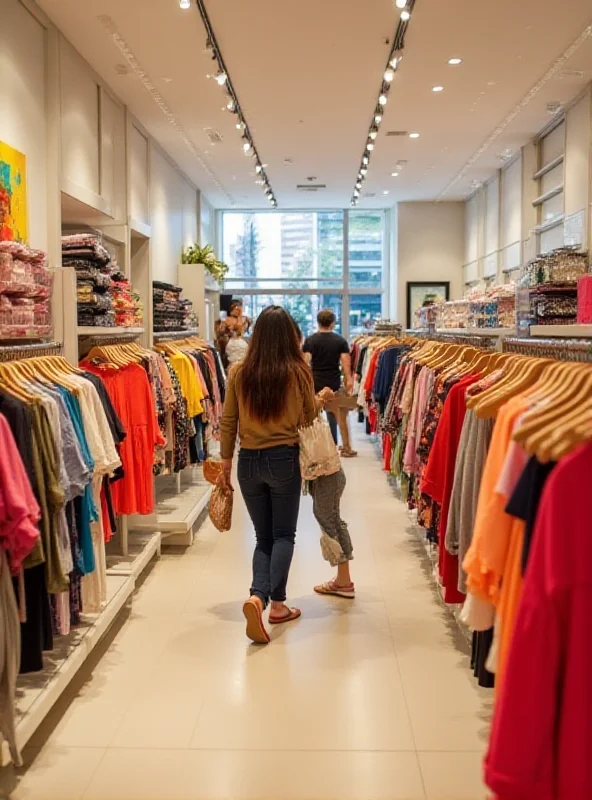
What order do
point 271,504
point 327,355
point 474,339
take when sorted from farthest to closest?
point 327,355, point 474,339, point 271,504

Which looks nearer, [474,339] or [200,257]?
[474,339]

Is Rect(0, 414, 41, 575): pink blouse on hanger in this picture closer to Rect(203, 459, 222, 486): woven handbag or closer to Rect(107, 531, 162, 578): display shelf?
Rect(203, 459, 222, 486): woven handbag

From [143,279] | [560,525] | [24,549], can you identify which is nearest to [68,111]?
[143,279]

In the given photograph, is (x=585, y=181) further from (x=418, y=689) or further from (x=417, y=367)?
(x=418, y=689)

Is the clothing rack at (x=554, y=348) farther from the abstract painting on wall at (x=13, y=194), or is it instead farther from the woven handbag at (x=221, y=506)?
the abstract painting on wall at (x=13, y=194)

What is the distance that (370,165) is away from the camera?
40.9 ft

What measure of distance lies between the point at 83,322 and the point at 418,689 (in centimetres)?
304

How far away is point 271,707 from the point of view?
352 cm

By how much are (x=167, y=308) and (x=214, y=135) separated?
2.64 metres

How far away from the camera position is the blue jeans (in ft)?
13.9

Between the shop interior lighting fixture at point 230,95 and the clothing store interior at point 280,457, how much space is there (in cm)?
7

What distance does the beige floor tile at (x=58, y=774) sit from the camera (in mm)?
2875

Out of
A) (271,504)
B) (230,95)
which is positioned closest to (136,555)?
(271,504)

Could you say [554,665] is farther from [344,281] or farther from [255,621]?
[344,281]
